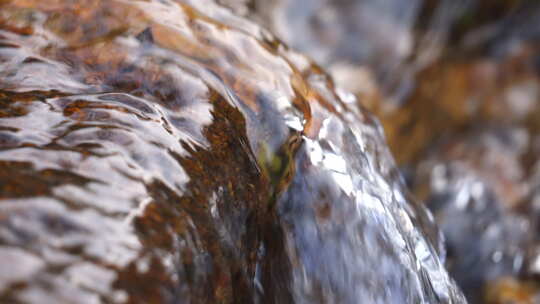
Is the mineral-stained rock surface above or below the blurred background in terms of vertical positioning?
above

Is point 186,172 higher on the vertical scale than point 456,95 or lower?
higher

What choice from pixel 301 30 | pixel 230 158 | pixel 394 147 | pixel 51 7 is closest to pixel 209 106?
pixel 230 158

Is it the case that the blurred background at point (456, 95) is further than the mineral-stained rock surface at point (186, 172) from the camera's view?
Yes

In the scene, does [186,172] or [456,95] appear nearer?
[186,172]

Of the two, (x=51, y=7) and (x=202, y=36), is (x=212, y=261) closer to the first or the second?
(x=202, y=36)
